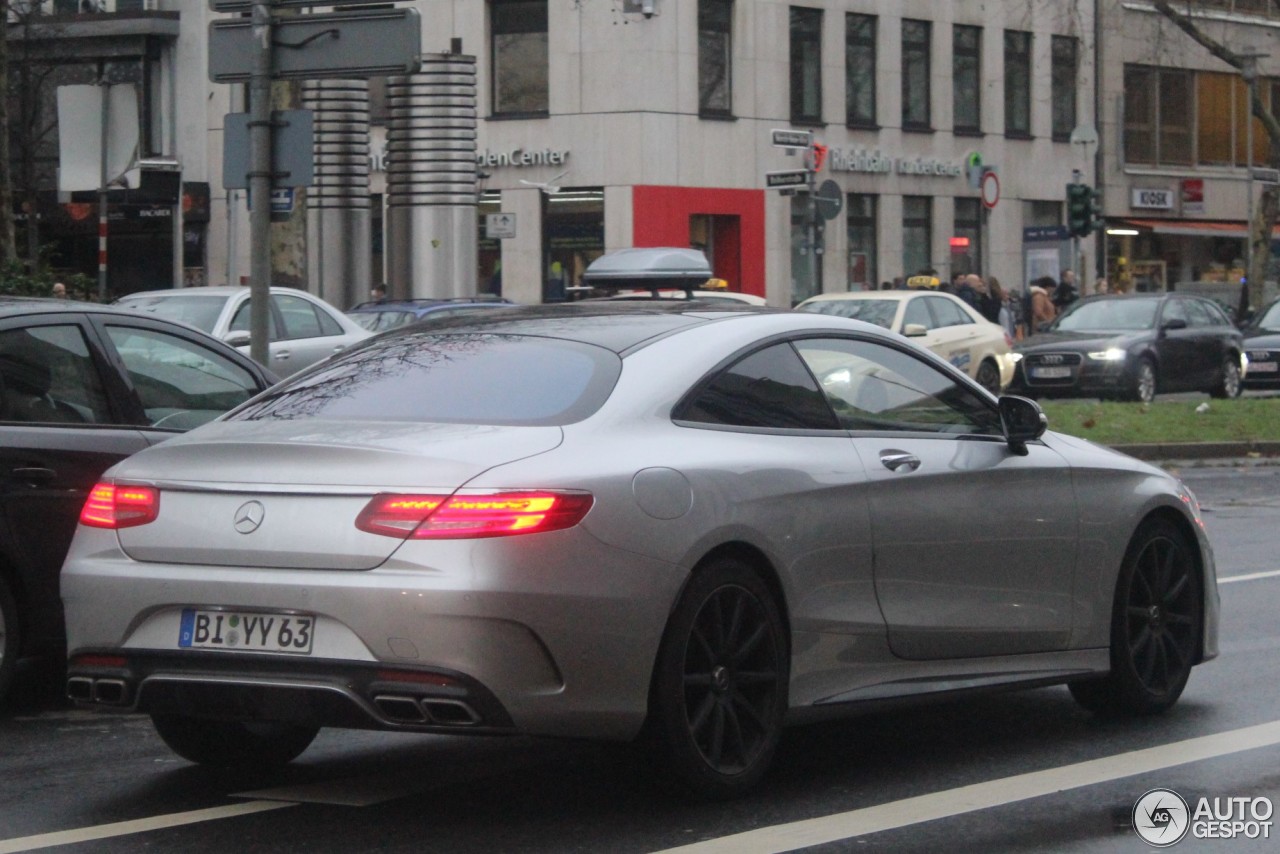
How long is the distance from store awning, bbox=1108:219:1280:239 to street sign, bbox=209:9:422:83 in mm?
43981

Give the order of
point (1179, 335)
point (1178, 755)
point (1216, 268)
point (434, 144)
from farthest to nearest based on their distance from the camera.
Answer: point (1216, 268) < point (434, 144) < point (1179, 335) < point (1178, 755)

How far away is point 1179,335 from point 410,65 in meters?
18.8

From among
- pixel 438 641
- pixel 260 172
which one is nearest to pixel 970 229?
pixel 260 172

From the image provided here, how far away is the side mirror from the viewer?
7.41 m

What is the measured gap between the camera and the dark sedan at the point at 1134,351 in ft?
92.9

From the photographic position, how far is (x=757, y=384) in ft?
21.9

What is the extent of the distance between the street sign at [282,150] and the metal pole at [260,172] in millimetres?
68

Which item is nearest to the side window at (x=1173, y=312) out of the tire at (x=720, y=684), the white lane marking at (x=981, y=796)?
the white lane marking at (x=981, y=796)

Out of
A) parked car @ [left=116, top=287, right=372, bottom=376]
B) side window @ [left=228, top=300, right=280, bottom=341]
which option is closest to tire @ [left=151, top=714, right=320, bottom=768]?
parked car @ [left=116, top=287, right=372, bottom=376]

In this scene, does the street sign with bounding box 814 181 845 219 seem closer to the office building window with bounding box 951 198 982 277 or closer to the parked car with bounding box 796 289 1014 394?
the parked car with bounding box 796 289 1014 394

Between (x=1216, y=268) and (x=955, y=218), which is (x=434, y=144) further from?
(x=1216, y=268)

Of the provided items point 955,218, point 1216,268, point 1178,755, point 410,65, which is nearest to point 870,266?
point 955,218

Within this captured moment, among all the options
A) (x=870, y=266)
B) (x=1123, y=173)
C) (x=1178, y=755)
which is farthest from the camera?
(x=1123, y=173)

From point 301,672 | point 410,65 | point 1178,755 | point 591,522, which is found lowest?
point 1178,755
